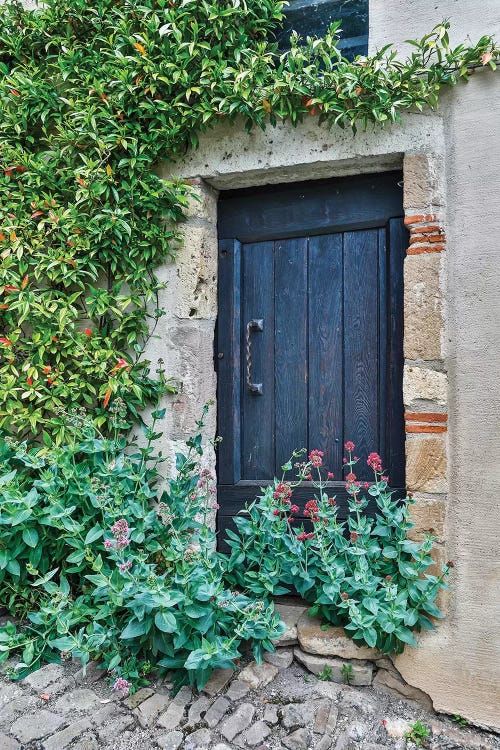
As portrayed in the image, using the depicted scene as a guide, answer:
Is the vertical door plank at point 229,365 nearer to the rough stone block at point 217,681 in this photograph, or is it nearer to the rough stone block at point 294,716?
the rough stone block at point 217,681

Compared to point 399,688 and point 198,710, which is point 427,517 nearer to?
point 399,688

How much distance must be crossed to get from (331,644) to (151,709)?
0.71 metres

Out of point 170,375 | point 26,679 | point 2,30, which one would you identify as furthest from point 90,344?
point 2,30

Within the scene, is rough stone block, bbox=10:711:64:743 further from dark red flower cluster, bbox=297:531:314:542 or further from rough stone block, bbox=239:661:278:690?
dark red flower cluster, bbox=297:531:314:542

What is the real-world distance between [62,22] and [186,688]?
113 inches

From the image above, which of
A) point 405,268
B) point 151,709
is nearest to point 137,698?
point 151,709

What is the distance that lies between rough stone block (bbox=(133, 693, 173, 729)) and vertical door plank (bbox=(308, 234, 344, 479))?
1.12 meters

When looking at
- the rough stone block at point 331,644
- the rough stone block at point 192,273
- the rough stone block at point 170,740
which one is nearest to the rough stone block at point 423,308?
the rough stone block at point 192,273

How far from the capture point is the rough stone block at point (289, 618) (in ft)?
7.41

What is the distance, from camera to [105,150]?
8.00ft

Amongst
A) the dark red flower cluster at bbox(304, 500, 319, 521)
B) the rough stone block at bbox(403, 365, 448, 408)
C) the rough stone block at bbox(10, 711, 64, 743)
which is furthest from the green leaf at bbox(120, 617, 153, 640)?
the rough stone block at bbox(403, 365, 448, 408)

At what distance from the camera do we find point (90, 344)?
2494 mm

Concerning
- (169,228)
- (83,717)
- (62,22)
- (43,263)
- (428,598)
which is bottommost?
(83,717)

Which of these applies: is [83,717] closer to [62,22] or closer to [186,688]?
[186,688]
